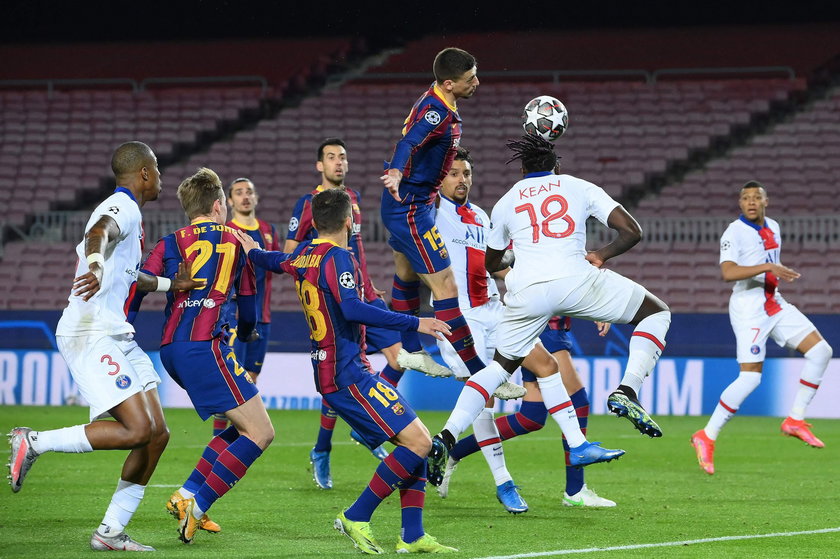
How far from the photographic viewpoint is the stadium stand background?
2058cm

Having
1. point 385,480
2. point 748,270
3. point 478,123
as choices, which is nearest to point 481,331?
point 385,480

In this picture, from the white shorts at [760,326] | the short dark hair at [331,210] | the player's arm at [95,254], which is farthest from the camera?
the white shorts at [760,326]

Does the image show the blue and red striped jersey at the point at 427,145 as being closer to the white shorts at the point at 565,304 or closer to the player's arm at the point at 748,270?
the white shorts at the point at 565,304

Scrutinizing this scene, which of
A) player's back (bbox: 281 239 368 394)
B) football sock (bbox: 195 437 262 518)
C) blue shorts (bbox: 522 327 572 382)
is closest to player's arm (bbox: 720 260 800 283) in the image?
blue shorts (bbox: 522 327 572 382)

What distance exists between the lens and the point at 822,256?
19.3m

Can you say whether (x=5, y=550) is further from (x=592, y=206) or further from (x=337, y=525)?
(x=592, y=206)

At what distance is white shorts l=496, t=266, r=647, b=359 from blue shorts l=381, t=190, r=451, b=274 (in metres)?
0.91

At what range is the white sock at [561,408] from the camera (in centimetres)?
705

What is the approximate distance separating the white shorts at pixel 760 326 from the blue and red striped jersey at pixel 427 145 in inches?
156

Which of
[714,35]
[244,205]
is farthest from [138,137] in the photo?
[244,205]

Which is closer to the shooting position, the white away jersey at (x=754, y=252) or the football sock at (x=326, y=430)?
the football sock at (x=326, y=430)

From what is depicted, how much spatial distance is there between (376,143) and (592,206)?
17.1 metres

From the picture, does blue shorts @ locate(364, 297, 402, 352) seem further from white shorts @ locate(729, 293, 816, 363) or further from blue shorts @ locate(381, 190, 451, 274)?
white shorts @ locate(729, 293, 816, 363)

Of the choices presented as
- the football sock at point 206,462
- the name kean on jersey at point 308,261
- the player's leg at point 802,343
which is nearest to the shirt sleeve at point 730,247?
the player's leg at point 802,343
